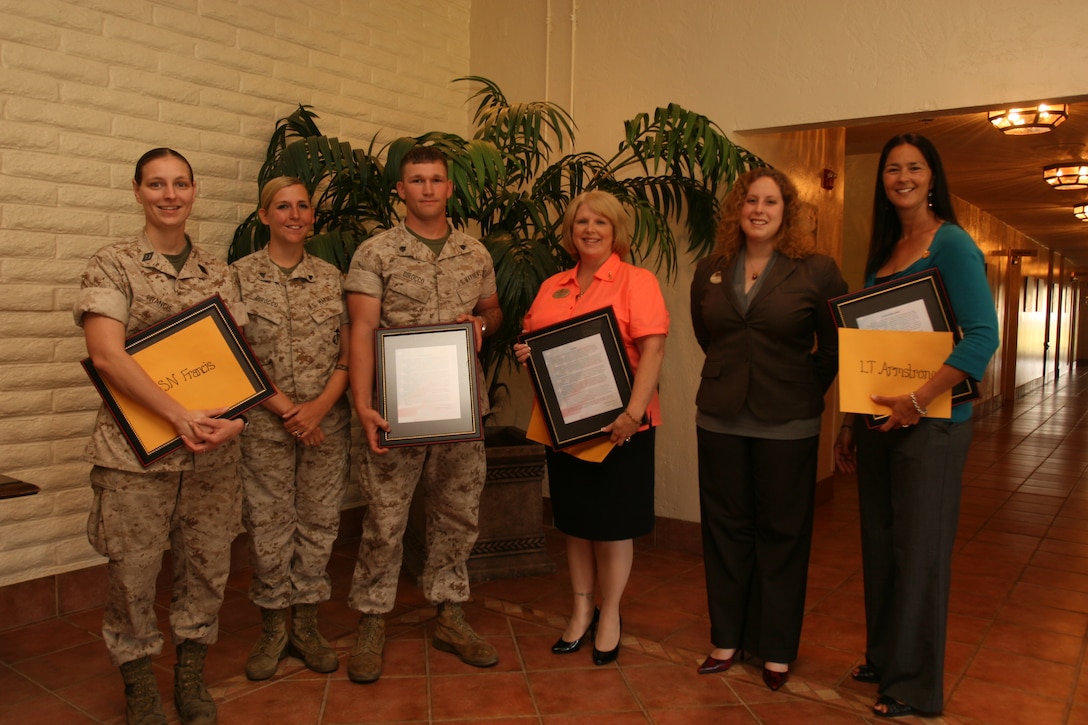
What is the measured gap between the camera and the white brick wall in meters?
2.99

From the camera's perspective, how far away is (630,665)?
111 inches

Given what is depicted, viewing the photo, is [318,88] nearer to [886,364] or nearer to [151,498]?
[151,498]

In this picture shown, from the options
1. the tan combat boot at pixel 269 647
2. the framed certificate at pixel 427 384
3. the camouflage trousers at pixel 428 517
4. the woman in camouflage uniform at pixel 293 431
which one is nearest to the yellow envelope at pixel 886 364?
the framed certificate at pixel 427 384

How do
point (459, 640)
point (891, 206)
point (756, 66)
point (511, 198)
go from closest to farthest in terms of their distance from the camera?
point (891, 206), point (459, 640), point (511, 198), point (756, 66)

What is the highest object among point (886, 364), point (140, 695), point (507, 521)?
point (886, 364)

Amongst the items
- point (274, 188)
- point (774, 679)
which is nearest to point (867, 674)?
point (774, 679)

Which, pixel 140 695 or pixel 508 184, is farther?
pixel 508 184

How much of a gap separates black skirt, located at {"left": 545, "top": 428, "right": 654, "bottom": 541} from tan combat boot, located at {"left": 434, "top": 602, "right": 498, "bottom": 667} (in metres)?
0.50

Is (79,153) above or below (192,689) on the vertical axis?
above

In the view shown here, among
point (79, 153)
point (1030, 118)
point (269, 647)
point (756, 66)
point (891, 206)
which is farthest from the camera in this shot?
point (1030, 118)

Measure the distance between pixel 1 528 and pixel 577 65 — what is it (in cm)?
331

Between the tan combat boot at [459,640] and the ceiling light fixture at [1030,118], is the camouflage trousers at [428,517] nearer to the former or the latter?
the tan combat boot at [459,640]

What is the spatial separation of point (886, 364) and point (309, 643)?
201 cm

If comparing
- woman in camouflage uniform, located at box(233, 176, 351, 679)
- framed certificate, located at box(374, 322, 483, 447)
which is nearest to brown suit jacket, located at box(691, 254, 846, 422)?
framed certificate, located at box(374, 322, 483, 447)
